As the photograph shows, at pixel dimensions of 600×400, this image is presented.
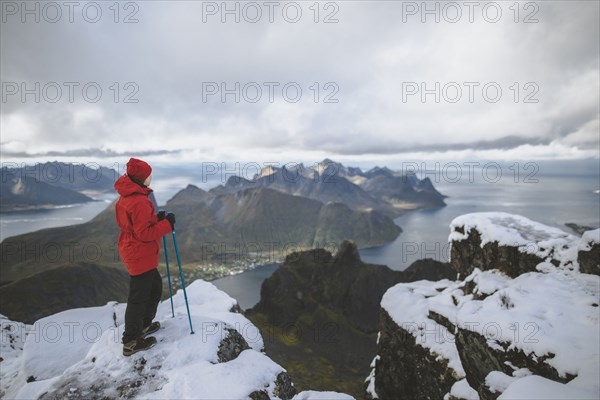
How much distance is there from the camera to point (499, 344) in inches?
564

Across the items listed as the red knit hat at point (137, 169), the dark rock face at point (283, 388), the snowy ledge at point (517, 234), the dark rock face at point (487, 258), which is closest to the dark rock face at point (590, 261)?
the snowy ledge at point (517, 234)

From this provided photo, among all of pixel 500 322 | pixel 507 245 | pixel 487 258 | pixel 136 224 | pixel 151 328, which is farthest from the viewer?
pixel 487 258

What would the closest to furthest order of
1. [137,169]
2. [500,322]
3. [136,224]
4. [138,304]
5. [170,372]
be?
[170,372] → [136,224] → [137,169] → [138,304] → [500,322]

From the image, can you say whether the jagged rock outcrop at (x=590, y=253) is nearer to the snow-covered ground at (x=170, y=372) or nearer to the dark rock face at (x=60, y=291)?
the snow-covered ground at (x=170, y=372)

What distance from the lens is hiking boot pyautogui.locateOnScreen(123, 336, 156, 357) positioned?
28.0 feet

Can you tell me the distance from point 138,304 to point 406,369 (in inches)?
1096

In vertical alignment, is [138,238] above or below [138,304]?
above

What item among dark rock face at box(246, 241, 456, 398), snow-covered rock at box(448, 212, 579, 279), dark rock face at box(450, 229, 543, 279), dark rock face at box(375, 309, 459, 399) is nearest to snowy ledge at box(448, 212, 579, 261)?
snow-covered rock at box(448, 212, 579, 279)

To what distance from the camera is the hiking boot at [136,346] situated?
8.53 m

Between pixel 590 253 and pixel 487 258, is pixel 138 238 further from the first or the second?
pixel 487 258

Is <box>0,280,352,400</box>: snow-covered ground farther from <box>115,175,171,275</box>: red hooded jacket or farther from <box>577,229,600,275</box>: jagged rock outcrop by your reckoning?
<box>577,229,600,275</box>: jagged rock outcrop

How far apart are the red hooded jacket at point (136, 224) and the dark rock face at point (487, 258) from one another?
25677mm

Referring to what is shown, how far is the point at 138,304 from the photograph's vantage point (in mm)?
8891

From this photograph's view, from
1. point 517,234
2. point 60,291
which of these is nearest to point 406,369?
point 517,234
